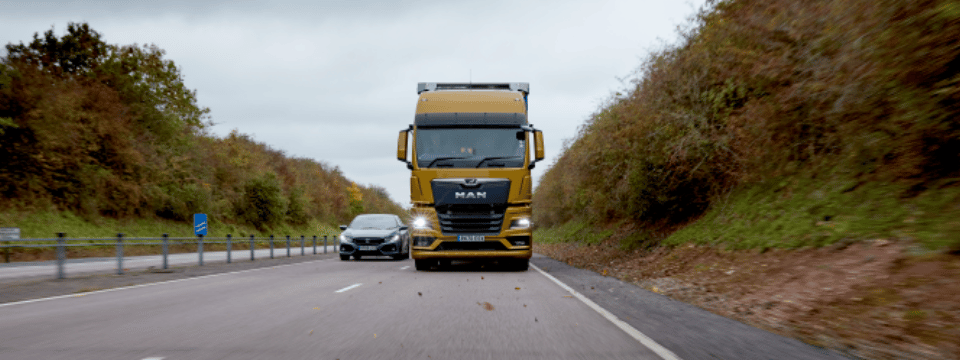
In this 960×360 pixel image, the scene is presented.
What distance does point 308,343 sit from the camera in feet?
16.6

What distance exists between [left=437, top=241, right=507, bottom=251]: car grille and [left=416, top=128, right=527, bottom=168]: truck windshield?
166 cm

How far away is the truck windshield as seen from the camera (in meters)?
13.1

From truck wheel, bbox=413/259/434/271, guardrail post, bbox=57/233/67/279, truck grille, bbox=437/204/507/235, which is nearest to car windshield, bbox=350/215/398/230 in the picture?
truck wheel, bbox=413/259/434/271

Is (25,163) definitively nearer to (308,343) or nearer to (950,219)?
(308,343)

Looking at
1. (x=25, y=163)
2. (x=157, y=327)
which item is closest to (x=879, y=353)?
(x=157, y=327)

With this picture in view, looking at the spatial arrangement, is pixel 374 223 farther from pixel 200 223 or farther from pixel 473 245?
pixel 200 223

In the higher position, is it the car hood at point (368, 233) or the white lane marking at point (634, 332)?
the car hood at point (368, 233)

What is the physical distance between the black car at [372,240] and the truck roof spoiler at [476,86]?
5.82m

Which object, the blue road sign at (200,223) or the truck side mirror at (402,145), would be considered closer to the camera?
the truck side mirror at (402,145)

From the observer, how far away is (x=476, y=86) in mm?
15461

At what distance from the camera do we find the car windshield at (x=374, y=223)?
19955 millimetres

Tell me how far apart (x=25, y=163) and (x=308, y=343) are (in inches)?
1122

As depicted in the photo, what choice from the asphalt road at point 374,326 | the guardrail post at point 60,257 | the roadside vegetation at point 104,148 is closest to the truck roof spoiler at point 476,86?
the asphalt road at point 374,326

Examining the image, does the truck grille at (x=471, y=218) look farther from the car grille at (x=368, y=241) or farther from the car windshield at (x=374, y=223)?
the car windshield at (x=374, y=223)
